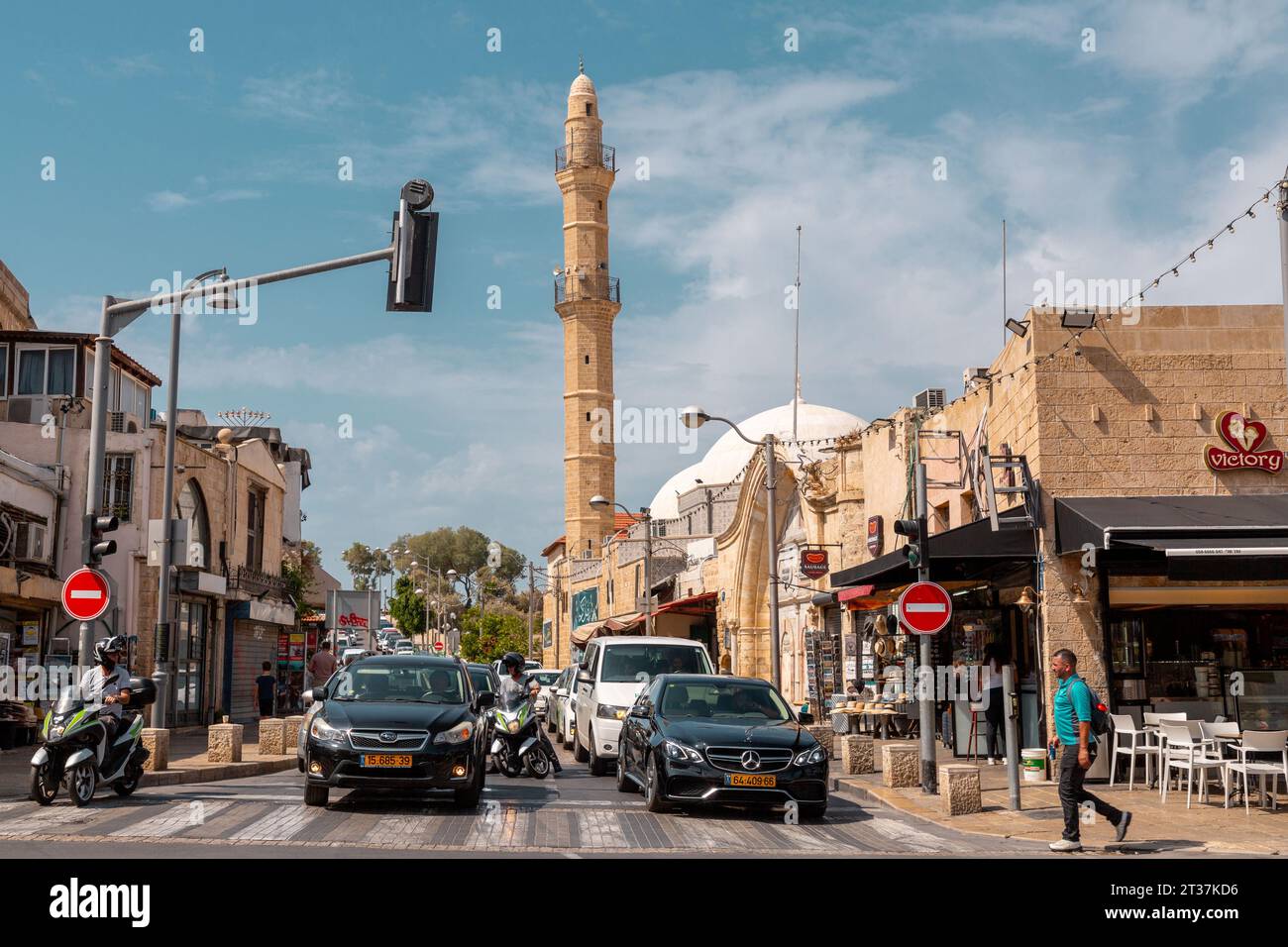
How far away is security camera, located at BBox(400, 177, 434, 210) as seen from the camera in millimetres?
14461

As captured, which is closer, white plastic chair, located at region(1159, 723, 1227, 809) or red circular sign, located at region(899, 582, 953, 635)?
white plastic chair, located at region(1159, 723, 1227, 809)

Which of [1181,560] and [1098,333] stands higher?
[1098,333]

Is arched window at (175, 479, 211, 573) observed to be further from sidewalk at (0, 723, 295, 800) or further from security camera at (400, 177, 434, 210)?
security camera at (400, 177, 434, 210)

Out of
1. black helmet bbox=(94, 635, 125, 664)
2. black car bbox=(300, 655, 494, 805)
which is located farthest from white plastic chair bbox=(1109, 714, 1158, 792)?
black helmet bbox=(94, 635, 125, 664)

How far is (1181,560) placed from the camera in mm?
15320

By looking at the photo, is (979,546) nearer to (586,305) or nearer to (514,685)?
(514,685)

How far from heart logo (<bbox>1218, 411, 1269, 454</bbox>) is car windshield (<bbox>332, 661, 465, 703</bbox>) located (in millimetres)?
10695

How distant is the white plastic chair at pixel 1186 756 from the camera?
14.7 metres

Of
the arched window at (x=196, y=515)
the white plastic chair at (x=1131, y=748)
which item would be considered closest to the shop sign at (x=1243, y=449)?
the white plastic chair at (x=1131, y=748)

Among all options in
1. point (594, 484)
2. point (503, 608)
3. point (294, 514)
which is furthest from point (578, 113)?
point (503, 608)

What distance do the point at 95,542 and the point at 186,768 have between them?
362cm

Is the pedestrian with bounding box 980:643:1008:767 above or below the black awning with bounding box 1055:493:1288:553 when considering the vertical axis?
below

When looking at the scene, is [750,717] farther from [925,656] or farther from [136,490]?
[136,490]
